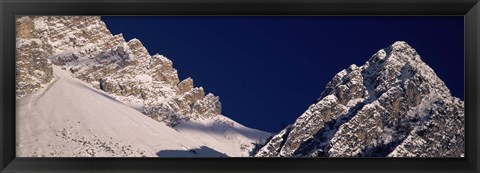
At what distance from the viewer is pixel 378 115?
3.89 m

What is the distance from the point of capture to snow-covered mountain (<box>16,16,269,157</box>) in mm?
3576

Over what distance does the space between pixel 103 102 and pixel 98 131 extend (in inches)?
8.4

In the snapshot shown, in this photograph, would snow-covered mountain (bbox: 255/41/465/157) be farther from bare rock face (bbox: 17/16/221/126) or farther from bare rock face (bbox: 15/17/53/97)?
bare rock face (bbox: 15/17/53/97)

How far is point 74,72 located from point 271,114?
1.44 meters

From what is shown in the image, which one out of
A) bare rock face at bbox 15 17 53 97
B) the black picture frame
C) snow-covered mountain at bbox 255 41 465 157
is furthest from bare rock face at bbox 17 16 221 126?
snow-covered mountain at bbox 255 41 465 157

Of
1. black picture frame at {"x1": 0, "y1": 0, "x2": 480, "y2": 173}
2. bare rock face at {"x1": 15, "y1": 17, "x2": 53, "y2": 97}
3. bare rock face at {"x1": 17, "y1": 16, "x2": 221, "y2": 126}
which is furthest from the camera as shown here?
bare rock face at {"x1": 17, "y1": 16, "x2": 221, "y2": 126}

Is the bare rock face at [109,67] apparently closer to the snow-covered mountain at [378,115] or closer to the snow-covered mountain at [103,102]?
the snow-covered mountain at [103,102]

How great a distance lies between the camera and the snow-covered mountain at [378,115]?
368 centimetres

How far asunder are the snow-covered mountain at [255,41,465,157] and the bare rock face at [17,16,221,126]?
66 cm
